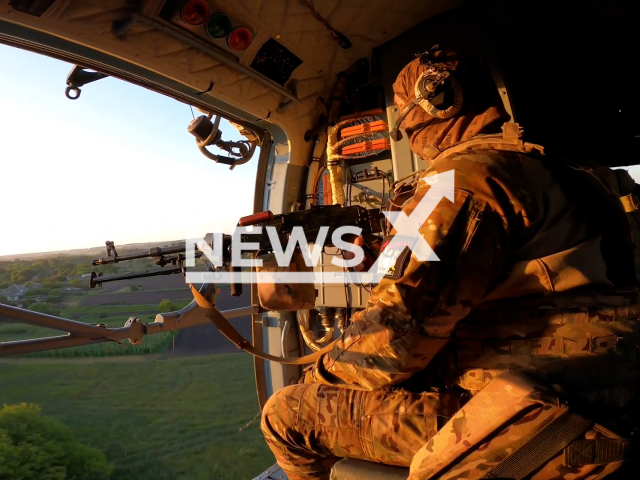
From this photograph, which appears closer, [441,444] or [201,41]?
[441,444]

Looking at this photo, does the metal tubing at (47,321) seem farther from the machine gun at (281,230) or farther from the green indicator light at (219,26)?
the green indicator light at (219,26)


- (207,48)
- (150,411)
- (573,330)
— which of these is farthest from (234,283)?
(150,411)

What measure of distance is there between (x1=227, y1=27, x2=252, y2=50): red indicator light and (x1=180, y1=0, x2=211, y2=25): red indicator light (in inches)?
7.9

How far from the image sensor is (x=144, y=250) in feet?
8.19

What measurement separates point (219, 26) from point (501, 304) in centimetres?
206

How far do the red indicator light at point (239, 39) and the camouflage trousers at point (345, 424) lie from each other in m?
1.95

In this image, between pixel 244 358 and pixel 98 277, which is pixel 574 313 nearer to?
pixel 98 277

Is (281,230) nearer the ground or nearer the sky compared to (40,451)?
nearer the sky

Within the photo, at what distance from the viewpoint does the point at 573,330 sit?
123 centimetres

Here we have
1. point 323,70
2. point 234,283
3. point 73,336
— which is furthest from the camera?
point 323,70

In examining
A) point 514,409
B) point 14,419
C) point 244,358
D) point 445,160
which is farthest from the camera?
point 244,358

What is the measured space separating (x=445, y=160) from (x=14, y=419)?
17.2 feet

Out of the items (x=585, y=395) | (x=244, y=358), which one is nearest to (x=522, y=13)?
(x=585, y=395)

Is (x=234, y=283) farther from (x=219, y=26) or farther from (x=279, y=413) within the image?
(x=219, y=26)
